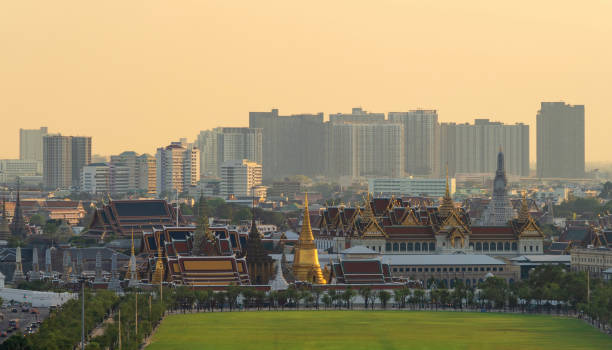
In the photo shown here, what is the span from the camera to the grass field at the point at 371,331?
109062 millimetres

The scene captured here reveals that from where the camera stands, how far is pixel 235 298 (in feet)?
459

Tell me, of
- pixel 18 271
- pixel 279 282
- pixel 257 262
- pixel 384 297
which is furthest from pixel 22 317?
pixel 18 271

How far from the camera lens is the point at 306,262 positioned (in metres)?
149

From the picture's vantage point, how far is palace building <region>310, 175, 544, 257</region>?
171125 millimetres

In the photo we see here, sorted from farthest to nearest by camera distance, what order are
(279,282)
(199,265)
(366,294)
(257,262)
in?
(257,262)
(199,265)
(279,282)
(366,294)

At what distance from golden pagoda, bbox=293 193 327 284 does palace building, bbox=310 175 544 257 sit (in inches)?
832

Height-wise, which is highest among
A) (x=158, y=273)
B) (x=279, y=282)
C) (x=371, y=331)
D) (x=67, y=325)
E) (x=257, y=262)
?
(x=257, y=262)

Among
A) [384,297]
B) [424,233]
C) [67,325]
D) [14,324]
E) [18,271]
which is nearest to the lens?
[67,325]

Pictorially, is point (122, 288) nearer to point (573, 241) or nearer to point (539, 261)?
point (539, 261)

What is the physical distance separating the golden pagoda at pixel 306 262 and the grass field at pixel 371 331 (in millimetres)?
10926

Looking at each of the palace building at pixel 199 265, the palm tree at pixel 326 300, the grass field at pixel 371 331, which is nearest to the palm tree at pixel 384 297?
the grass field at pixel 371 331

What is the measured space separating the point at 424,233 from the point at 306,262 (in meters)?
26.9

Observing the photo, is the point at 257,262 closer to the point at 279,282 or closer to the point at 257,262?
the point at 257,262

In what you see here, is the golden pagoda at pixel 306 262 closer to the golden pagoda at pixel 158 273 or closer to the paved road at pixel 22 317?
the golden pagoda at pixel 158 273
